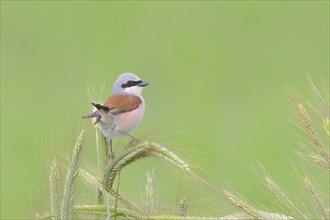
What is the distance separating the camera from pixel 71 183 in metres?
2.55

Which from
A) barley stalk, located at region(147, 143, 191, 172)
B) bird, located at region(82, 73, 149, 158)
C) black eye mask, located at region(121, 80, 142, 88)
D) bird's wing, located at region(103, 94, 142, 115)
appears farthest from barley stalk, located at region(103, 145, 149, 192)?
black eye mask, located at region(121, 80, 142, 88)

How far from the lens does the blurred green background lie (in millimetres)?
9094

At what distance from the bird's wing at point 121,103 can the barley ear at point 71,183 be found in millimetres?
963

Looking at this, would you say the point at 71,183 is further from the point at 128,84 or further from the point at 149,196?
the point at 128,84

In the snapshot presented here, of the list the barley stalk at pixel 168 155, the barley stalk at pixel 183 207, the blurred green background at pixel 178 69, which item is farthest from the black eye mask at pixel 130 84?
the blurred green background at pixel 178 69

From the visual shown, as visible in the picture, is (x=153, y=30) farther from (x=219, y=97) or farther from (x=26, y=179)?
(x=26, y=179)

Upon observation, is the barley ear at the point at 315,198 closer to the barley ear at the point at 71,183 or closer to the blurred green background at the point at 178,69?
the barley ear at the point at 71,183

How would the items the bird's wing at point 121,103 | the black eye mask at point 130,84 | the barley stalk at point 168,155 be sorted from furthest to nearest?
1. the black eye mask at point 130,84
2. the bird's wing at point 121,103
3. the barley stalk at point 168,155

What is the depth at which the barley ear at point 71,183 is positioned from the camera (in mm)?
2501

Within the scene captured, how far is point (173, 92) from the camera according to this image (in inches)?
417

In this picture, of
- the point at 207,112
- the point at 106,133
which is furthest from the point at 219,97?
the point at 106,133

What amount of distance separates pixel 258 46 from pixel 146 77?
240 centimetres

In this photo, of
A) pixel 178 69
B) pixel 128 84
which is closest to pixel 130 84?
pixel 128 84

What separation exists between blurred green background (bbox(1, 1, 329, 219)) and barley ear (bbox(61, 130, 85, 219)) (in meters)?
5.21
